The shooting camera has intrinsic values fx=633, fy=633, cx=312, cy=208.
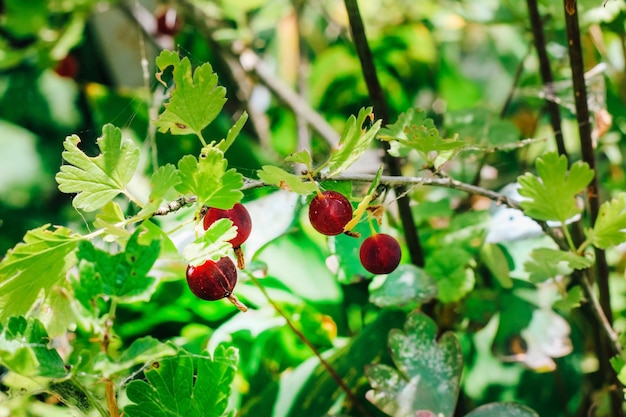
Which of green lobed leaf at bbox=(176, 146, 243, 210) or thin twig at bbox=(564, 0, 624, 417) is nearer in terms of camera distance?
green lobed leaf at bbox=(176, 146, 243, 210)

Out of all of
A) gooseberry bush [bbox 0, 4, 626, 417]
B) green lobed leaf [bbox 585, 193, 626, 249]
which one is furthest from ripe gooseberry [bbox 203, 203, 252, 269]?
green lobed leaf [bbox 585, 193, 626, 249]

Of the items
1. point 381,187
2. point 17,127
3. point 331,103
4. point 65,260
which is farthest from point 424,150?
point 17,127

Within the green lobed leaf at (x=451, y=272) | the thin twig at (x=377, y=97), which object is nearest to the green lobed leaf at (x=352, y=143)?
the thin twig at (x=377, y=97)

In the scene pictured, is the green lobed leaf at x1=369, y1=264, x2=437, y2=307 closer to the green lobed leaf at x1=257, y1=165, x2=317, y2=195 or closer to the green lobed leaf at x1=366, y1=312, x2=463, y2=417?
the green lobed leaf at x1=366, y1=312, x2=463, y2=417

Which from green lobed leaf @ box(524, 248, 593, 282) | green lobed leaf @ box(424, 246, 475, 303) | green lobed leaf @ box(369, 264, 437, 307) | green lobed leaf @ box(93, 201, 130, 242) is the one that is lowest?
green lobed leaf @ box(424, 246, 475, 303)

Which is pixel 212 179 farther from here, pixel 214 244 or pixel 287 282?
pixel 287 282

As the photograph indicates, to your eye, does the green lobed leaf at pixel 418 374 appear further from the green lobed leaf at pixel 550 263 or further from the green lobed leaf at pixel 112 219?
the green lobed leaf at pixel 112 219

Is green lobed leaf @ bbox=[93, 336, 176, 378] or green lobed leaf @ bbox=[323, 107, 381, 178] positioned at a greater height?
green lobed leaf @ bbox=[323, 107, 381, 178]
